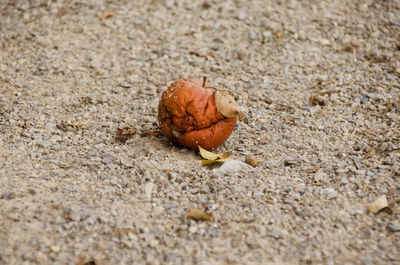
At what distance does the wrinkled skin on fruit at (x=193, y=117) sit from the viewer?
12.1ft

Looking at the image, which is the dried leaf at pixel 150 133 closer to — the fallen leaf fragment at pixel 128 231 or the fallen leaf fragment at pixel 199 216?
the fallen leaf fragment at pixel 199 216

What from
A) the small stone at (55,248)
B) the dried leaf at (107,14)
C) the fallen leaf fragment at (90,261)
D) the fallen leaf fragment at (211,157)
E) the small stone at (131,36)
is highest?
the dried leaf at (107,14)

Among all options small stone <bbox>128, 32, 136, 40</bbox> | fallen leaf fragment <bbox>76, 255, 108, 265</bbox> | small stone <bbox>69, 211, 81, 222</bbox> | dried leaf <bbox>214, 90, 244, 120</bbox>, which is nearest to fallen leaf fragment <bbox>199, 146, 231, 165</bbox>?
dried leaf <bbox>214, 90, 244, 120</bbox>

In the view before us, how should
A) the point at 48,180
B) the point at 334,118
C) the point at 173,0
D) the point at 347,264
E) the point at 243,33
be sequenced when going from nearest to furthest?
the point at 347,264 < the point at 48,180 < the point at 334,118 < the point at 243,33 < the point at 173,0

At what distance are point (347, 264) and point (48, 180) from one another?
7.25ft

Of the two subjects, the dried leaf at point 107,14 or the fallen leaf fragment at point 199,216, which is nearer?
the fallen leaf fragment at point 199,216

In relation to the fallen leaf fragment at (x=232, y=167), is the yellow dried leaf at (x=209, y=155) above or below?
above

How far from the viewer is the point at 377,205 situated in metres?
3.36

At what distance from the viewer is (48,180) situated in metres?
3.50

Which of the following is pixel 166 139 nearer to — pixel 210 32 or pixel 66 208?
pixel 66 208

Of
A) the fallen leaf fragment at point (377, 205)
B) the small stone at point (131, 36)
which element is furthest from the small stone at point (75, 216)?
the small stone at point (131, 36)

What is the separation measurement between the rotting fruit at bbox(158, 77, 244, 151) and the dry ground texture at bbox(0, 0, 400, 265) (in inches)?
9.1

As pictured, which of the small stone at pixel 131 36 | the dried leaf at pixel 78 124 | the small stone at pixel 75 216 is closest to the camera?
the small stone at pixel 75 216

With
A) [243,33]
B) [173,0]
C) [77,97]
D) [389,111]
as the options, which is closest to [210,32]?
[243,33]
